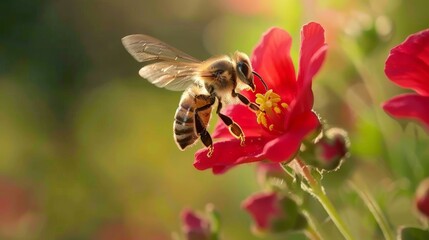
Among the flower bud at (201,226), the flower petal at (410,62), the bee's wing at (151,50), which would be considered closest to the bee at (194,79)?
the bee's wing at (151,50)

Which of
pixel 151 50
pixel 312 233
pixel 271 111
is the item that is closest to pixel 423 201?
pixel 312 233

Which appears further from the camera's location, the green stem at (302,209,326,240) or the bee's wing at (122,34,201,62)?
the bee's wing at (122,34,201,62)

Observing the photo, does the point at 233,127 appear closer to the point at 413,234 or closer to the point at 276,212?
the point at 276,212

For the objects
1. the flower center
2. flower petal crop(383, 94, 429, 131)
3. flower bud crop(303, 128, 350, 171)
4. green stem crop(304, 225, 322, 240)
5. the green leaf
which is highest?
the flower center

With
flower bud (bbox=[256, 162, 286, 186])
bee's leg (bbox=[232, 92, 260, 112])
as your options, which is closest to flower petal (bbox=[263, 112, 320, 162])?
bee's leg (bbox=[232, 92, 260, 112])

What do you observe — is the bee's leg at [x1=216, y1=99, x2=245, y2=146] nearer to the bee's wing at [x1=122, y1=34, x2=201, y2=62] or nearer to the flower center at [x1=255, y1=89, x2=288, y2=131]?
the flower center at [x1=255, y1=89, x2=288, y2=131]

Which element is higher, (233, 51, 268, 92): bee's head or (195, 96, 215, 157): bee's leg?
(233, 51, 268, 92): bee's head

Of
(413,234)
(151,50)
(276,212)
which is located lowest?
(413,234)

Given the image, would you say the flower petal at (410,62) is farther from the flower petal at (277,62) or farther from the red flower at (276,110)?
the flower petal at (277,62)
